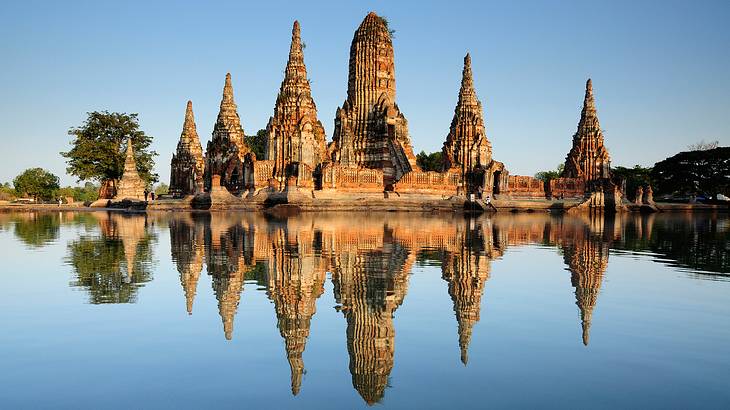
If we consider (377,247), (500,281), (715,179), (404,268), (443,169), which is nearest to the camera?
(500,281)

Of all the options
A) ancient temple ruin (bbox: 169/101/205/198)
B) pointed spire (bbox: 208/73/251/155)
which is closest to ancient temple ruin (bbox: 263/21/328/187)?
pointed spire (bbox: 208/73/251/155)

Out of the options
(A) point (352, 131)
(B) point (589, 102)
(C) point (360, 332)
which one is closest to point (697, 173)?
(B) point (589, 102)

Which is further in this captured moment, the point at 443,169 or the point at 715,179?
Answer: the point at 715,179

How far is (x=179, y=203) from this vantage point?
45.4 metres

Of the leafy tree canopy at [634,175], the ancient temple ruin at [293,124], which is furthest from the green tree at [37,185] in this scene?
the leafy tree canopy at [634,175]

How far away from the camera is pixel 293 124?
Result: 48812mm

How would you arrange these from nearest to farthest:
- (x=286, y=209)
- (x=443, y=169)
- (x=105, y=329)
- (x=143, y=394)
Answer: (x=143, y=394) < (x=105, y=329) < (x=286, y=209) < (x=443, y=169)

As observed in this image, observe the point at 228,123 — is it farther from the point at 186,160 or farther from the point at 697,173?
the point at 697,173

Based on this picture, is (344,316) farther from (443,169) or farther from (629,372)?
(443,169)

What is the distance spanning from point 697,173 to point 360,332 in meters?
83.4

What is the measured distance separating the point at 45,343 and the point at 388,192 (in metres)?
42.5

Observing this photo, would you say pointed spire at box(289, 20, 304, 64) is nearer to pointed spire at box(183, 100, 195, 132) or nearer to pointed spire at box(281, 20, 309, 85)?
pointed spire at box(281, 20, 309, 85)

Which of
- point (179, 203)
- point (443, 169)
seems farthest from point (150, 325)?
point (443, 169)

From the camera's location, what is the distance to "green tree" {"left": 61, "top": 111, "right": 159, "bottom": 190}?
206ft
